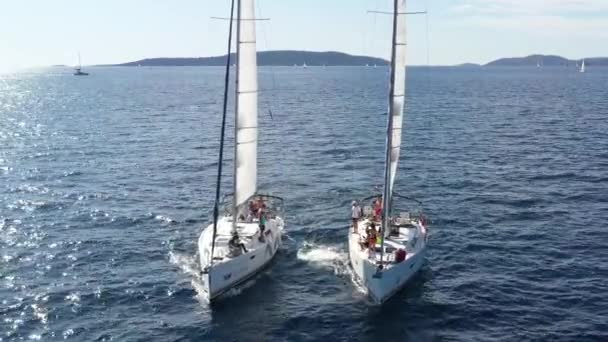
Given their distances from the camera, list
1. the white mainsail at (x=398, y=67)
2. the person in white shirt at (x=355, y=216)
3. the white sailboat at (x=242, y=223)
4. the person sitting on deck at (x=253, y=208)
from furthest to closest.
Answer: the person sitting on deck at (x=253, y=208) → the person in white shirt at (x=355, y=216) → the white sailboat at (x=242, y=223) → the white mainsail at (x=398, y=67)

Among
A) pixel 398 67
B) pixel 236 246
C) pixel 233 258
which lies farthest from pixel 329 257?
pixel 398 67

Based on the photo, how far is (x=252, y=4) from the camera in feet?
120

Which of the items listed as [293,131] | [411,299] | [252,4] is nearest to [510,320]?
[411,299]

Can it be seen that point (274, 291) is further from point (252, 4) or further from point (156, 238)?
point (252, 4)

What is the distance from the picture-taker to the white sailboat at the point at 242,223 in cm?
3472

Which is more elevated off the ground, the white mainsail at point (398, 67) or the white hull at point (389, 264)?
the white mainsail at point (398, 67)

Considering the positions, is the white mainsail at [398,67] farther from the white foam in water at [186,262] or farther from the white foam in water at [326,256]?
the white foam in water at [186,262]

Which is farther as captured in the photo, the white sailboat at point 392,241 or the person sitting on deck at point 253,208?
the person sitting on deck at point 253,208

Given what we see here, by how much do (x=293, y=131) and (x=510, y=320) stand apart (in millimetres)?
65258

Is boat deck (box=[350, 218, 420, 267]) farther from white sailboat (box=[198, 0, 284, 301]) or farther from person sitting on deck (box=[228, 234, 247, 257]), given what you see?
person sitting on deck (box=[228, 234, 247, 257])

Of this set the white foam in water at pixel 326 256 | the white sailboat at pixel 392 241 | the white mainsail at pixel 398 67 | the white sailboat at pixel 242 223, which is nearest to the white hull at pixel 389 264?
the white sailboat at pixel 392 241

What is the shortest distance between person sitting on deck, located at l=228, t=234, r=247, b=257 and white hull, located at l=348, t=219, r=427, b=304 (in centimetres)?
675

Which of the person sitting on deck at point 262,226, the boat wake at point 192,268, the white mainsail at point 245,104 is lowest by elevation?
the boat wake at point 192,268

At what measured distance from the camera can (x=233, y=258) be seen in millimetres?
35062
